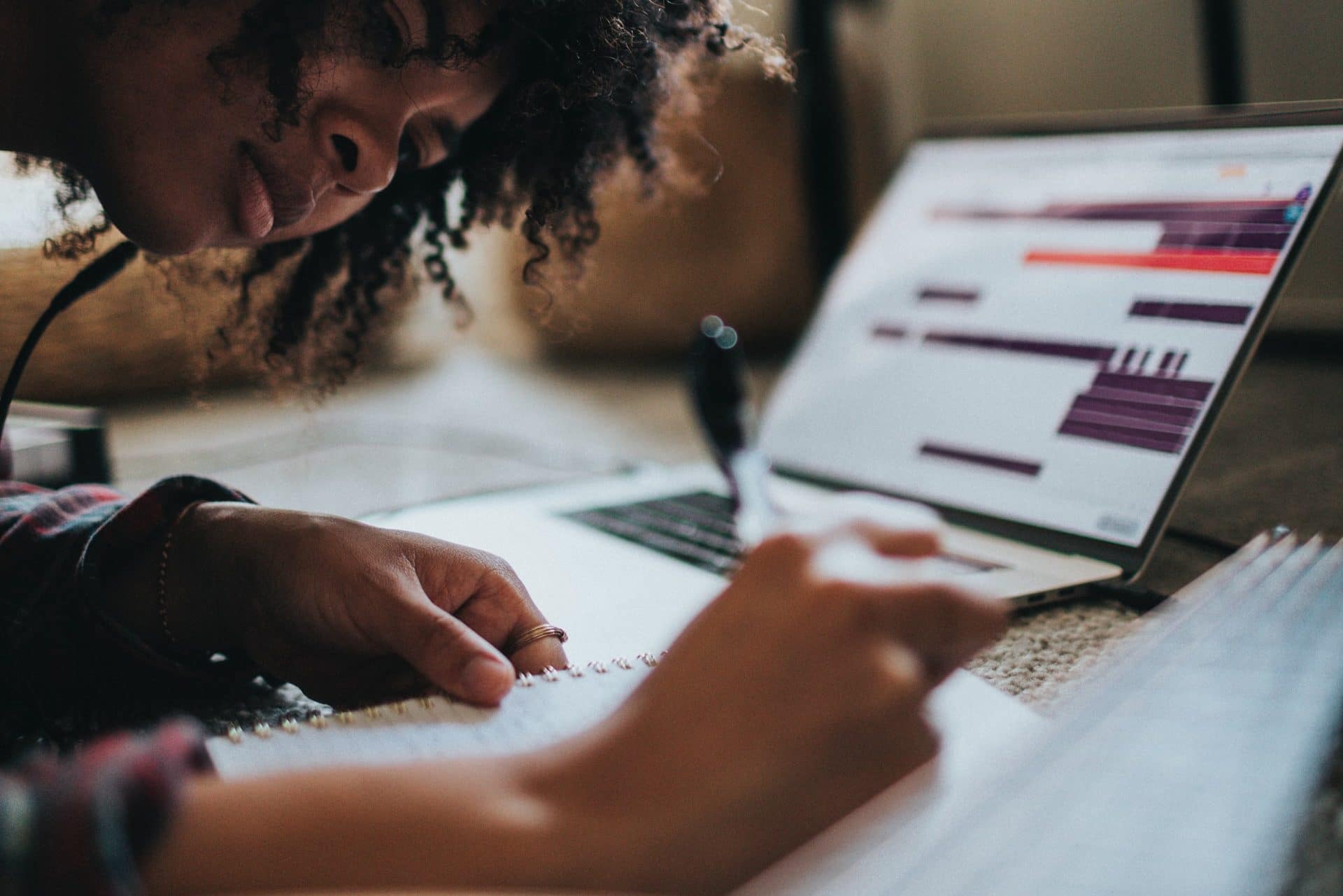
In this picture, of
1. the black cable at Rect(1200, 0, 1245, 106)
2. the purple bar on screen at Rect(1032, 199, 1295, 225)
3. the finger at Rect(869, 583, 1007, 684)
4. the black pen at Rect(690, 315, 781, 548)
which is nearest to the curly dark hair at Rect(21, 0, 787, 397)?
the black pen at Rect(690, 315, 781, 548)

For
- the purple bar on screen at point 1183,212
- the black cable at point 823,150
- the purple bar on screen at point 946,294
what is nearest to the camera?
the purple bar on screen at point 1183,212

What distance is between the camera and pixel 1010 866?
0.84ft

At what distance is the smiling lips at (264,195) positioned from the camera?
0.49m

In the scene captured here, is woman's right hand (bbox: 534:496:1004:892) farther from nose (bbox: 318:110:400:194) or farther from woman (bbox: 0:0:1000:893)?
nose (bbox: 318:110:400:194)

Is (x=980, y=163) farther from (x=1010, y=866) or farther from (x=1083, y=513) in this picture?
(x=1010, y=866)

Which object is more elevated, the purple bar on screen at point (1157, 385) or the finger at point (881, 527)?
the purple bar on screen at point (1157, 385)

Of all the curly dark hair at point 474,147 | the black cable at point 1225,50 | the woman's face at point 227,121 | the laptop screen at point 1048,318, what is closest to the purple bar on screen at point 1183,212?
the laptop screen at point 1048,318

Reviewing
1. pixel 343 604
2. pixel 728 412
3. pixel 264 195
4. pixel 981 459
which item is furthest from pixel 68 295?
pixel 981 459

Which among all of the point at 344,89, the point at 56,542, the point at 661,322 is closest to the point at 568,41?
the point at 344,89

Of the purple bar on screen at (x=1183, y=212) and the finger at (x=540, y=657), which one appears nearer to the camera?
the finger at (x=540, y=657)

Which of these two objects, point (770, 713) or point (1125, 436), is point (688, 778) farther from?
point (1125, 436)

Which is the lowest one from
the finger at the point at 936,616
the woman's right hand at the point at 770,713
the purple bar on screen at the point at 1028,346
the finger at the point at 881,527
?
the woman's right hand at the point at 770,713

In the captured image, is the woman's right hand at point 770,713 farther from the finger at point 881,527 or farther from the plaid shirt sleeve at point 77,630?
the plaid shirt sleeve at point 77,630

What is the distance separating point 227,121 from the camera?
0.48m
